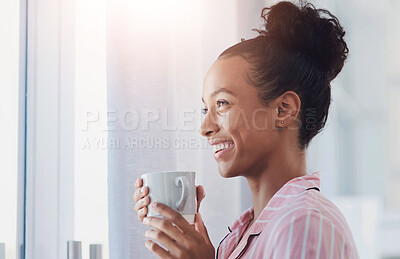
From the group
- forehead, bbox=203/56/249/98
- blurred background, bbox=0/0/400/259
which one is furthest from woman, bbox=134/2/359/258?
blurred background, bbox=0/0/400/259

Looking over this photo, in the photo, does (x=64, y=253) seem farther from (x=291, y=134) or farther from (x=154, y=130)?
(x=291, y=134)

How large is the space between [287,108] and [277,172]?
10cm

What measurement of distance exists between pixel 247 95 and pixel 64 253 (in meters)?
0.54

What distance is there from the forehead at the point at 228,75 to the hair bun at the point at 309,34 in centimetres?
7

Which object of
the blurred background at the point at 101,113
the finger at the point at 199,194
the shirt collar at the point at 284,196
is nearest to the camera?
the shirt collar at the point at 284,196

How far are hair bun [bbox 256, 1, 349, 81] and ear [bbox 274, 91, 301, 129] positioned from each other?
0.07 m

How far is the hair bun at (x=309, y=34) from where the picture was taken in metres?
0.78

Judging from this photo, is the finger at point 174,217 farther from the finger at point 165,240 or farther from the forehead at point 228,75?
the forehead at point 228,75

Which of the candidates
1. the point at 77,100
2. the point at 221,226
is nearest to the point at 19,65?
the point at 77,100

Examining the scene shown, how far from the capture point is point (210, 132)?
792 millimetres

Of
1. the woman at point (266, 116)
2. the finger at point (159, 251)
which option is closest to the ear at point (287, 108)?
the woman at point (266, 116)

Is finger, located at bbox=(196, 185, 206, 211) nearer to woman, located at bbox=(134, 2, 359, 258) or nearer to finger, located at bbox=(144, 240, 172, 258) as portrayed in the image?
woman, located at bbox=(134, 2, 359, 258)

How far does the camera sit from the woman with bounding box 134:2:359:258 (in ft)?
2.35

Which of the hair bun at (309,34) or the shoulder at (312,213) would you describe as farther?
the hair bun at (309,34)
